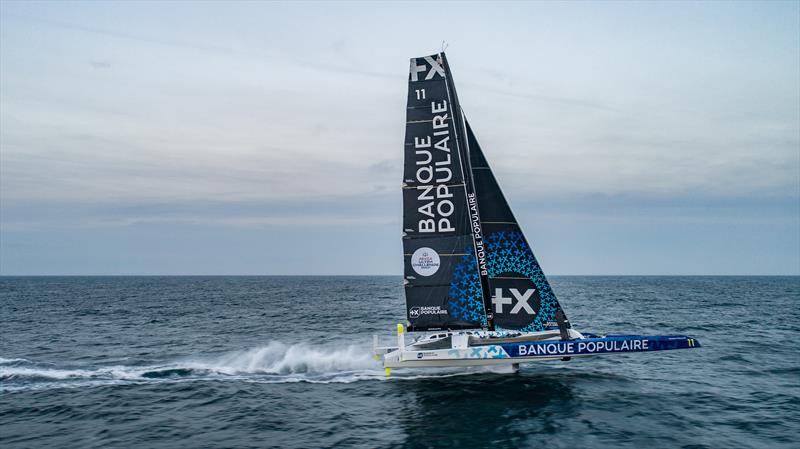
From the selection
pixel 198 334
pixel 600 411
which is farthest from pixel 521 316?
pixel 198 334

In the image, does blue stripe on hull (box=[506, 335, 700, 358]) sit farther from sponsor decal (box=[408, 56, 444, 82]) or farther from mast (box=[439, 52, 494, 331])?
sponsor decal (box=[408, 56, 444, 82])

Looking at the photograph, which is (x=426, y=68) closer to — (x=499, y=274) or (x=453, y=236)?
(x=453, y=236)

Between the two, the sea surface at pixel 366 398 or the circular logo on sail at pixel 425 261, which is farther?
the circular logo on sail at pixel 425 261

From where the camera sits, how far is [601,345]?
17594 mm

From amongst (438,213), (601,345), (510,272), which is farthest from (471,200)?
(601,345)

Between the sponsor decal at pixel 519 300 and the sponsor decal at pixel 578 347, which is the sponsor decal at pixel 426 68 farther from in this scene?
the sponsor decal at pixel 578 347

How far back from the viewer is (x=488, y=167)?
19969 millimetres

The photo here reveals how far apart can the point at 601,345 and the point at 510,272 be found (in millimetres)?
4091

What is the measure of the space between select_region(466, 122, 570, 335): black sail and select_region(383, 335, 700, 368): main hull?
1.57 metres

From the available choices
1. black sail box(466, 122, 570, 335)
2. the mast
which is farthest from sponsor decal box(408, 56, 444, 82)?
black sail box(466, 122, 570, 335)

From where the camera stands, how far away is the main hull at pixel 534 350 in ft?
57.3

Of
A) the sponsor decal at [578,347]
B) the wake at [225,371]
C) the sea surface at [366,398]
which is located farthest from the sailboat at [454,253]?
the wake at [225,371]

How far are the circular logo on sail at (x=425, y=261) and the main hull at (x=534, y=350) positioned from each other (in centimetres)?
289

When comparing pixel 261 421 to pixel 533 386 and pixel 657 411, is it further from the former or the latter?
pixel 657 411
